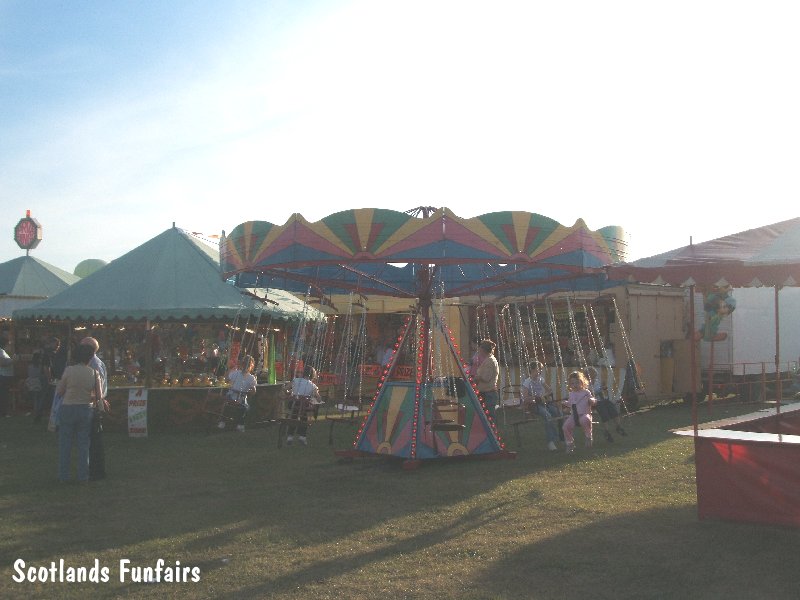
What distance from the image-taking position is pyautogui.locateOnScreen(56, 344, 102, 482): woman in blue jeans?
8820 millimetres

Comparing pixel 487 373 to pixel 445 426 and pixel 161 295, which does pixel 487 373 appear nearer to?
pixel 445 426

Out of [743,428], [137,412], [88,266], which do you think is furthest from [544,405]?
[88,266]

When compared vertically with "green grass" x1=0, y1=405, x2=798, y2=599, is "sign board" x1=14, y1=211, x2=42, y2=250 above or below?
above

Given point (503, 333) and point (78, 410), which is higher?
point (503, 333)

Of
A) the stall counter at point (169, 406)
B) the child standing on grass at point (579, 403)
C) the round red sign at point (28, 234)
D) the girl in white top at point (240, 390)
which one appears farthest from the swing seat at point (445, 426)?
the round red sign at point (28, 234)

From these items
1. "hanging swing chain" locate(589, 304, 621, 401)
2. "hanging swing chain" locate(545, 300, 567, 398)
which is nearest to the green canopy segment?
"hanging swing chain" locate(545, 300, 567, 398)

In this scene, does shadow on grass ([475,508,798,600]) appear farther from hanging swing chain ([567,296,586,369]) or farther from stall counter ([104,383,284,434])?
hanging swing chain ([567,296,586,369])

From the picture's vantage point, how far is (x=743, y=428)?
7672 millimetres

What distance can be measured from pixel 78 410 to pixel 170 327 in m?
7.01

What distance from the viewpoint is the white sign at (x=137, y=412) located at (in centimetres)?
1386

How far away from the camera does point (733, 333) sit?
57.6 ft

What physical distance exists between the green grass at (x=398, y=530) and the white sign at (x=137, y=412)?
10.4 ft

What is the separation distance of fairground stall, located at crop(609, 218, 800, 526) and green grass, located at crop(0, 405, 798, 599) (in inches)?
11.2

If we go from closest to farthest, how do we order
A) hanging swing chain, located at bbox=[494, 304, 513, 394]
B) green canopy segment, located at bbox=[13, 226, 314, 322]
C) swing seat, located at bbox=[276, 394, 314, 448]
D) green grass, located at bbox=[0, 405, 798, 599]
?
green grass, located at bbox=[0, 405, 798, 599] → swing seat, located at bbox=[276, 394, 314, 448] → green canopy segment, located at bbox=[13, 226, 314, 322] → hanging swing chain, located at bbox=[494, 304, 513, 394]
